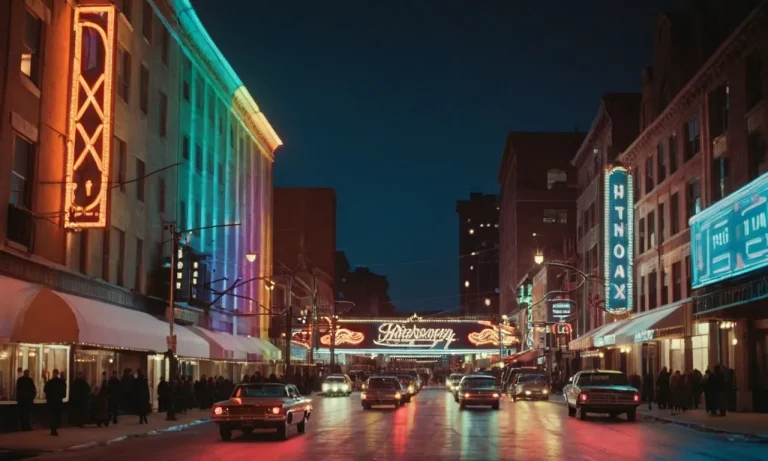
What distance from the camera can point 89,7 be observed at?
3114 cm

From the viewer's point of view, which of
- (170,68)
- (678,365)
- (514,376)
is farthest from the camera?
(514,376)

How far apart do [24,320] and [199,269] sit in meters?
20.3

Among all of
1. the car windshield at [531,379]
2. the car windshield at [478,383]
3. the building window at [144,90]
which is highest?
the building window at [144,90]

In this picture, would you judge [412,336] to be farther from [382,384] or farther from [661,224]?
[382,384]

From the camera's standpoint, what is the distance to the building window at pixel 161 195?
137 ft

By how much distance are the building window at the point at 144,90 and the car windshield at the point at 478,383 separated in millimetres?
17899

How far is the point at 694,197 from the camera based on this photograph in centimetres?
4325

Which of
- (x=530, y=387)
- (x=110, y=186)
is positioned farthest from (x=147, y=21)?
(x=530, y=387)

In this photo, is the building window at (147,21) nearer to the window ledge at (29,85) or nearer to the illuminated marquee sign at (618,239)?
the window ledge at (29,85)

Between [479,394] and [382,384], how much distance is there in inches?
184

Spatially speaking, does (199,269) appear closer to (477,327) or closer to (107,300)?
(107,300)

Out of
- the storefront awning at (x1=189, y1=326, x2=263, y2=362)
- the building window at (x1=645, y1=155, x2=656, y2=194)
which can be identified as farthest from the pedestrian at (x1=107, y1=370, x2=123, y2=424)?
the building window at (x1=645, y1=155, x2=656, y2=194)

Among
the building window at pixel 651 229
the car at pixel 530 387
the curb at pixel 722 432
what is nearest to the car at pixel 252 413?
the curb at pixel 722 432

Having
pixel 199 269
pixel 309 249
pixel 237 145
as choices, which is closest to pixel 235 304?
pixel 237 145
